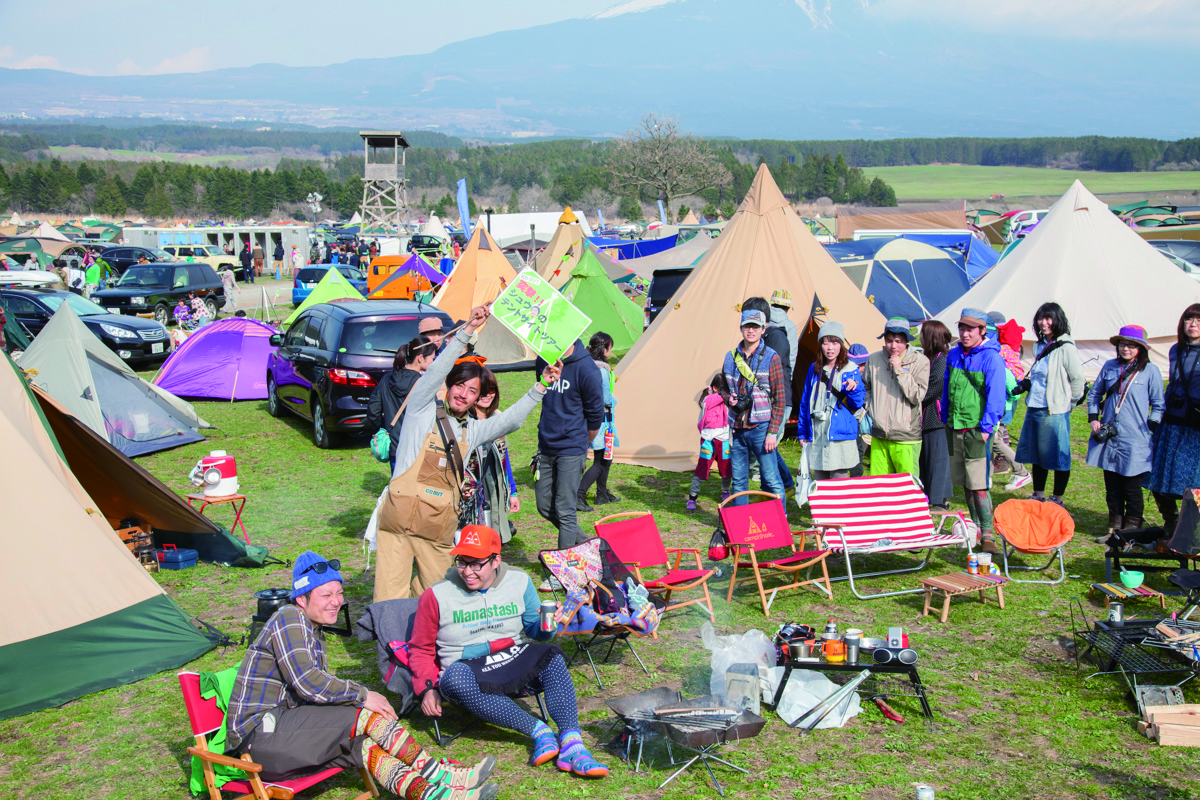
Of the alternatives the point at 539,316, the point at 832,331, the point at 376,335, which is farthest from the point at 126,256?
the point at 832,331

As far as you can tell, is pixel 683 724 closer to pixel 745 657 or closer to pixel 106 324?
pixel 745 657

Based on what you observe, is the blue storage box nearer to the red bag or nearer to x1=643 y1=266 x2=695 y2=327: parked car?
the red bag

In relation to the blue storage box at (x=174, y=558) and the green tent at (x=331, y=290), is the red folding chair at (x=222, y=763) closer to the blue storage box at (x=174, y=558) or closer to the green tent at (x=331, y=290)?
the blue storage box at (x=174, y=558)

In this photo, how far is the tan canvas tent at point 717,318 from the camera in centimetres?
1012

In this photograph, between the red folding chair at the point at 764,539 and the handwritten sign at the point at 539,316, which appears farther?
the red folding chair at the point at 764,539

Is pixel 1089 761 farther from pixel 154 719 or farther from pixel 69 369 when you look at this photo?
pixel 69 369

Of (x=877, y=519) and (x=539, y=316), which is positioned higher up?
(x=539, y=316)

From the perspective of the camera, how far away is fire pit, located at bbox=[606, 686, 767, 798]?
389 cm

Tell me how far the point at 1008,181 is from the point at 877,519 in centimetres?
12487

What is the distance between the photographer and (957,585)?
18.8 feet

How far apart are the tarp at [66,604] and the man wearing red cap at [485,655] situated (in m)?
2.00

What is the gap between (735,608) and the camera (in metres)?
6.13

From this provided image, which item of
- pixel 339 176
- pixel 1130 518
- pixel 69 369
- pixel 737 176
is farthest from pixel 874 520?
pixel 339 176

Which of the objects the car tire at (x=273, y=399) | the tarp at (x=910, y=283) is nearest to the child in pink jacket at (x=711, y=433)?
the car tire at (x=273, y=399)
